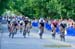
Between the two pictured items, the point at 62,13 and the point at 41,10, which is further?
the point at 41,10

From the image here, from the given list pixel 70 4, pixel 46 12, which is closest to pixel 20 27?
pixel 70 4

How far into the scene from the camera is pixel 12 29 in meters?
38.0

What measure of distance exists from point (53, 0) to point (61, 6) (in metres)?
4.85

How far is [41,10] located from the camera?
6875cm

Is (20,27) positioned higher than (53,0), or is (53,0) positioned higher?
(53,0)

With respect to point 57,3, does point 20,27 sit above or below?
below

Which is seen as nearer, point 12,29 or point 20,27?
point 12,29

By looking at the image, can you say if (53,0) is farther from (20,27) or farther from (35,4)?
(35,4)

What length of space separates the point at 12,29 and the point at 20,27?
11909 millimetres

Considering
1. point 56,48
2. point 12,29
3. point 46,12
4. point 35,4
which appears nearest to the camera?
point 56,48

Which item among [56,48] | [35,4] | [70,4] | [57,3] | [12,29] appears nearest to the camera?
[56,48]

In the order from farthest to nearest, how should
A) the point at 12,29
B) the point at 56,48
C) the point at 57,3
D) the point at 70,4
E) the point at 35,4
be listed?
the point at 35,4 → the point at 57,3 → the point at 70,4 → the point at 12,29 → the point at 56,48

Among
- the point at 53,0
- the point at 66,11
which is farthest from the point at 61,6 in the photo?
the point at 53,0

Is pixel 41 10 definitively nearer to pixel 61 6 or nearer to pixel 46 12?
pixel 46 12
